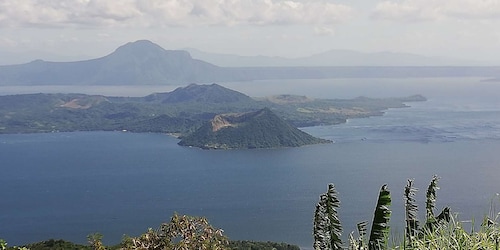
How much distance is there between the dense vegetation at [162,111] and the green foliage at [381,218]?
70340 mm

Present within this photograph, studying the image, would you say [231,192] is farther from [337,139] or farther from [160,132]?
[160,132]

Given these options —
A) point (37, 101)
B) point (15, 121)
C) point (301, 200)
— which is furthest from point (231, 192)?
point (37, 101)

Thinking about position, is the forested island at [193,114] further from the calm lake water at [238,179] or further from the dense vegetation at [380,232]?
the dense vegetation at [380,232]

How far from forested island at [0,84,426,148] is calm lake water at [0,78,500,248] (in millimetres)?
4308

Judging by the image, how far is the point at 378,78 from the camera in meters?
198

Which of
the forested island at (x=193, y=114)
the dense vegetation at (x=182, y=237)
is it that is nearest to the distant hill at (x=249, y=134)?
the forested island at (x=193, y=114)

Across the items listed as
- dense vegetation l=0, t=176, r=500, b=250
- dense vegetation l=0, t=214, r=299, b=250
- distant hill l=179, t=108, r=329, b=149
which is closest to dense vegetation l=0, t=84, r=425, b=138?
distant hill l=179, t=108, r=329, b=149

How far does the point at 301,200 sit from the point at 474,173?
562 inches

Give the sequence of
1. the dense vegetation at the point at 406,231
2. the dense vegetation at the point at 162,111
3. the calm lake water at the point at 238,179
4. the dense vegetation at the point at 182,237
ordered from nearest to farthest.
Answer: the dense vegetation at the point at 406,231 < the dense vegetation at the point at 182,237 < the calm lake water at the point at 238,179 < the dense vegetation at the point at 162,111

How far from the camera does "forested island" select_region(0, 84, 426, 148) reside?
6397 cm

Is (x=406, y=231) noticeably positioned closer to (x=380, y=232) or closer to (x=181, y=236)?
(x=380, y=232)

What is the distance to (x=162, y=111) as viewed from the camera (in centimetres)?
9231

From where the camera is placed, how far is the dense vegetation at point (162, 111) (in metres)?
80.4

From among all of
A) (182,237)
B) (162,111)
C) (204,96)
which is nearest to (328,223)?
(182,237)
